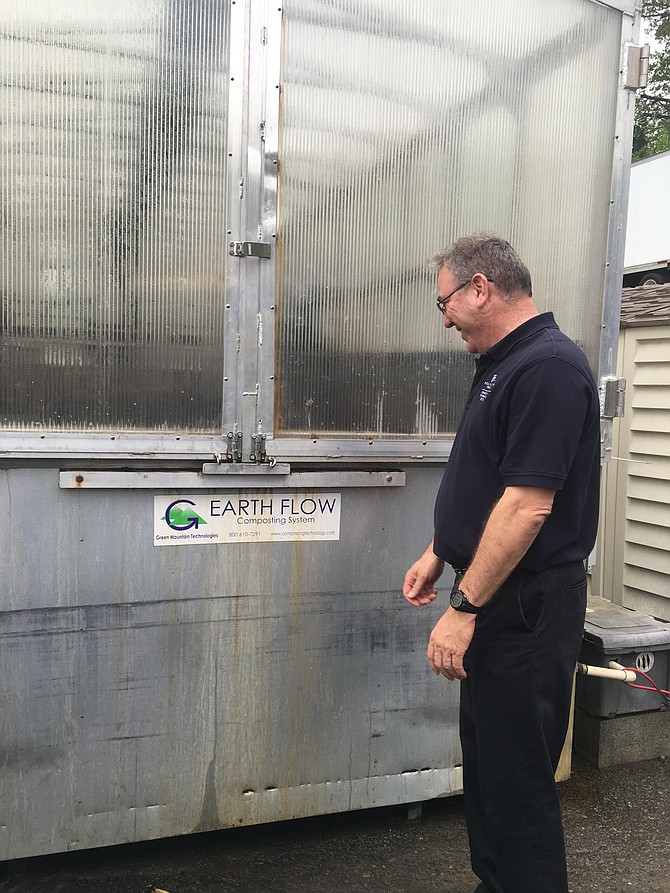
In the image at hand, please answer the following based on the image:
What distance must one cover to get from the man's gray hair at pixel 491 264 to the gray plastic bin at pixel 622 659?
2213mm

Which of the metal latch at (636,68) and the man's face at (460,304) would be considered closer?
the man's face at (460,304)

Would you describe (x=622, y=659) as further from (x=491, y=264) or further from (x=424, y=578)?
(x=491, y=264)

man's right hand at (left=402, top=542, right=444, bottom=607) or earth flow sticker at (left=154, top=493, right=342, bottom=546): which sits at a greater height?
earth flow sticker at (left=154, top=493, right=342, bottom=546)

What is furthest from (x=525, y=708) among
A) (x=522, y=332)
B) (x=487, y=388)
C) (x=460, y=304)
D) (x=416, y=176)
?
(x=416, y=176)

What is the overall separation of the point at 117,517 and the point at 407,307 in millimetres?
1265

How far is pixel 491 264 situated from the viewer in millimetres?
2420

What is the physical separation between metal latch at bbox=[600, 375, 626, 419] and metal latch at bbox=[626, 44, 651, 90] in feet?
3.74

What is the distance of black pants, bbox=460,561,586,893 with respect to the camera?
2.34 metres

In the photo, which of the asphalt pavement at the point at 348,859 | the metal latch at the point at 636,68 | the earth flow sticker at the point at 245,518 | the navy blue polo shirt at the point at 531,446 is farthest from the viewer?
the metal latch at the point at 636,68

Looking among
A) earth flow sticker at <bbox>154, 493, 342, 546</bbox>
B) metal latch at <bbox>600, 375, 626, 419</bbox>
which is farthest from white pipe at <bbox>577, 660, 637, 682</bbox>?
earth flow sticker at <bbox>154, 493, 342, 546</bbox>

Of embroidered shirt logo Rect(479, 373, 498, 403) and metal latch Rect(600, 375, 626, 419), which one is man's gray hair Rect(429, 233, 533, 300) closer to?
embroidered shirt logo Rect(479, 373, 498, 403)

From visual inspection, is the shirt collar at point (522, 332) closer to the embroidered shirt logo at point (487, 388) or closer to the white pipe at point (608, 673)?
the embroidered shirt logo at point (487, 388)


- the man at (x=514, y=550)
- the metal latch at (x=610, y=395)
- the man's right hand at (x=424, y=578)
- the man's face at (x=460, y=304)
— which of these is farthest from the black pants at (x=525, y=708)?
the metal latch at (x=610, y=395)

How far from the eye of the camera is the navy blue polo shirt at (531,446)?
7.12ft
